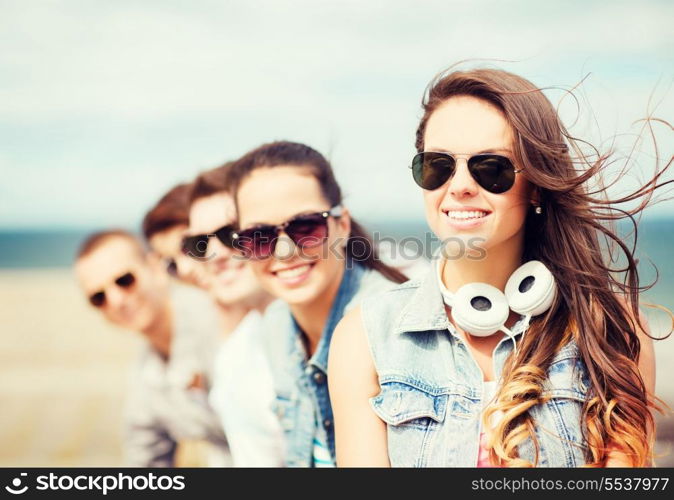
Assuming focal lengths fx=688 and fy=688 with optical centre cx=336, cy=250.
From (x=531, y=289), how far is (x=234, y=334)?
1.44m

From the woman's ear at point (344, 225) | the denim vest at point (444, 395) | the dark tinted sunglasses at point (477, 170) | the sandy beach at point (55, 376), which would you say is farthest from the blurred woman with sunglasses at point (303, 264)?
the sandy beach at point (55, 376)

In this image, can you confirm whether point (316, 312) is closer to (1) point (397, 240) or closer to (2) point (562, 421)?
(1) point (397, 240)

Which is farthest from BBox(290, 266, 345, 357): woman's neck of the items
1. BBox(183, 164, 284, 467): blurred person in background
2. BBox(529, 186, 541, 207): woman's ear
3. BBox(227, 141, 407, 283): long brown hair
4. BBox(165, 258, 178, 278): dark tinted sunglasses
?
BBox(529, 186, 541, 207): woman's ear

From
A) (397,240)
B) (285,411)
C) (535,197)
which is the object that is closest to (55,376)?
(285,411)

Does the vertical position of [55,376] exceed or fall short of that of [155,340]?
it falls short

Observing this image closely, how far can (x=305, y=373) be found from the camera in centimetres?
284

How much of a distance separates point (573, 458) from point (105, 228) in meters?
2.16

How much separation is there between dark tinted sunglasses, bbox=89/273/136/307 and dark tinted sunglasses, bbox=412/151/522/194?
1499 mm

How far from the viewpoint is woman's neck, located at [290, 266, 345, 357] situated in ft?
9.15

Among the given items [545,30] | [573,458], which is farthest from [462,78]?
[573,458]

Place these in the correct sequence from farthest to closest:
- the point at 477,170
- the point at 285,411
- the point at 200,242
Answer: the point at 200,242, the point at 285,411, the point at 477,170

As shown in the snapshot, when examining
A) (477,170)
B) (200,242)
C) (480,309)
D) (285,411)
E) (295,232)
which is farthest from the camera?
(200,242)

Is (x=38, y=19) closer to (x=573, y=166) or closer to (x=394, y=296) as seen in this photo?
(x=394, y=296)
